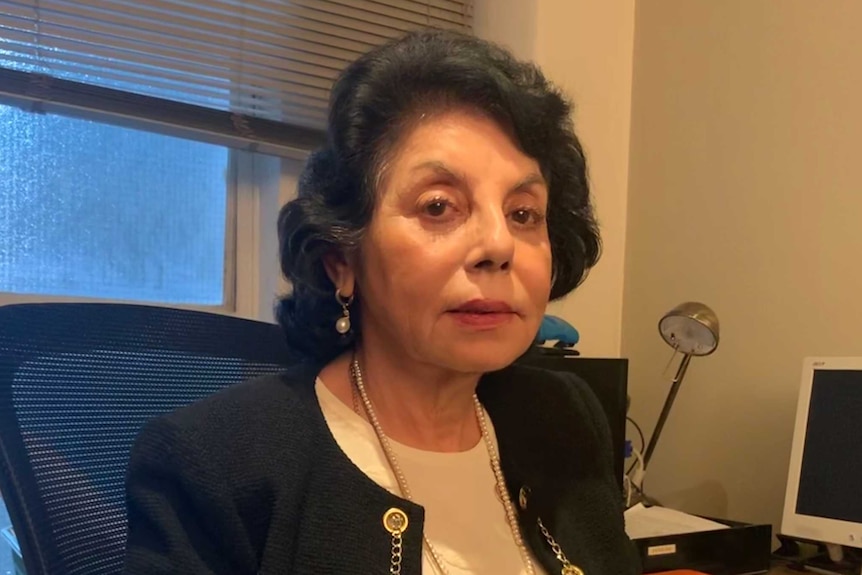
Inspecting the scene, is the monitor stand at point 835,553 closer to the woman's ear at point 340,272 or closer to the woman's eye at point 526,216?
the woman's eye at point 526,216

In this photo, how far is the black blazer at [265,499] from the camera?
31.3 inches

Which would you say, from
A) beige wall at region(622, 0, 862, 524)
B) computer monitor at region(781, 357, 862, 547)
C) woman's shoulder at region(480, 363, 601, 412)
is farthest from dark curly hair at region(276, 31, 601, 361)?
beige wall at region(622, 0, 862, 524)

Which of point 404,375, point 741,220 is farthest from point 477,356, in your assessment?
point 741,220

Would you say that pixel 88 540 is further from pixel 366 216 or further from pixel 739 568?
pixel 739 568

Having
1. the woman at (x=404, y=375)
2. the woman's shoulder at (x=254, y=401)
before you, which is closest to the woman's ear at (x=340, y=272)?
the woman at (x=404, y=375)

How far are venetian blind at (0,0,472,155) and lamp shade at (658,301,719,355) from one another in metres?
0.78

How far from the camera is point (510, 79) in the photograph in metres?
0.97

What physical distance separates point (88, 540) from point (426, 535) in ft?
1.08

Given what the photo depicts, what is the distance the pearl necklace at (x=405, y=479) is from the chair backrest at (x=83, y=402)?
16 centimetres

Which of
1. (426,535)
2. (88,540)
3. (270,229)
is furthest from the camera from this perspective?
(270,229)

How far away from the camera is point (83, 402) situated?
0.86 metres

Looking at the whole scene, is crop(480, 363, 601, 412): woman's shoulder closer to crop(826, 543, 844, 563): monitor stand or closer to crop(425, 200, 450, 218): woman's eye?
crop(425, 200, 450, 218): woman's eye

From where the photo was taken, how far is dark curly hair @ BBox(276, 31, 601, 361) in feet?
3.08

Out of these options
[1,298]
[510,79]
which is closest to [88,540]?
[510,79]
